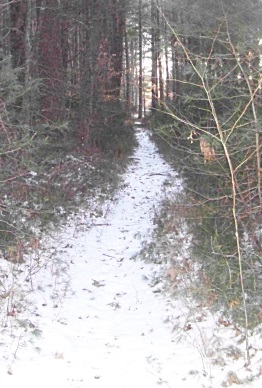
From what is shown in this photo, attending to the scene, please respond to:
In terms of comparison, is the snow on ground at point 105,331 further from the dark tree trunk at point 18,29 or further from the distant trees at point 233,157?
the dark tree trunk at point 18,29

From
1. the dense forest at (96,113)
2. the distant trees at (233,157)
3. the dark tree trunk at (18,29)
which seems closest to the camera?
the distant trees at (233,157)

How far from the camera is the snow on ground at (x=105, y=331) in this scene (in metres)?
4.61

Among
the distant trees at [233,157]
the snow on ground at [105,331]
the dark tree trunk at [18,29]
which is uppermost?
the dark tree trunk at [18,29]

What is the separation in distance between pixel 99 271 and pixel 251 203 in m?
3.11

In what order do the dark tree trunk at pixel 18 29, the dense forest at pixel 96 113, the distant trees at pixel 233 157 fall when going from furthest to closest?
the dark tree trunk at pixel 18 29 < the dense forest at pixel 96 113 < the distant trees at pixel 233 157

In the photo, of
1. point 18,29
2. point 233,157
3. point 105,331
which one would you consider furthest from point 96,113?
point 105,331

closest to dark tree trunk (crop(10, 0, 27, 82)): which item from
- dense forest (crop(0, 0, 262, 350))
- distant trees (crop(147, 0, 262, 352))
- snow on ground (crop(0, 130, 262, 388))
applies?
dense forest (crop(0, 0, 262, 350))

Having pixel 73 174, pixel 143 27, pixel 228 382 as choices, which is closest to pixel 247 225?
pixel 228 382

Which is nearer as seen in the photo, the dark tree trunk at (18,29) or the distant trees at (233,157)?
the distant trees at (233,157)

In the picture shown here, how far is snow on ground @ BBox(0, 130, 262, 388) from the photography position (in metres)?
4.61

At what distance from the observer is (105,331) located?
5.71 meters

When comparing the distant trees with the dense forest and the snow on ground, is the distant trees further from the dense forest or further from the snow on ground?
the snow on ground

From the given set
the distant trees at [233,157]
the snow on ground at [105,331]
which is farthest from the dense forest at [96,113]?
the snow on ground at [105,331]

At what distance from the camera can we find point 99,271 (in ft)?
25.3
